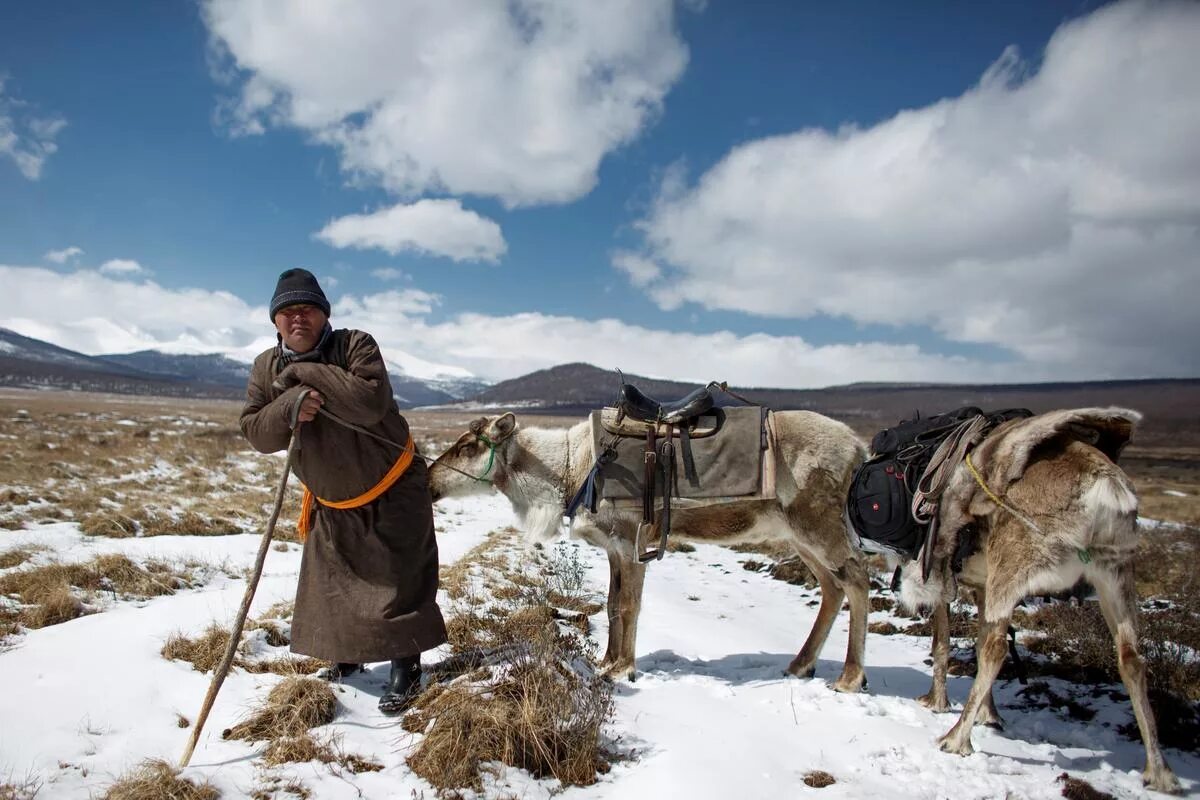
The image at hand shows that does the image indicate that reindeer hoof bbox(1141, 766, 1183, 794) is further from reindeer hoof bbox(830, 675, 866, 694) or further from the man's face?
the man's face

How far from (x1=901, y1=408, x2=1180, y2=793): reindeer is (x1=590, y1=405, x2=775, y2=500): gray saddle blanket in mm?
1452

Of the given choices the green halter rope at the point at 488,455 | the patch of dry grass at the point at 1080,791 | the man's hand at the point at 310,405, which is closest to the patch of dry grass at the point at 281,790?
the man's hand at the point at 310,405

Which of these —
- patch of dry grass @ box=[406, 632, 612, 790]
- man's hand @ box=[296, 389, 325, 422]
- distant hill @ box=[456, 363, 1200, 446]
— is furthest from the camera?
distant hill @ box=[456, 363, 1200, 446]

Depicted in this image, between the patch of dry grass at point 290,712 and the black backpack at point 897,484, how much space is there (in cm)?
414

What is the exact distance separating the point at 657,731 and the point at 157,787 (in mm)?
2845

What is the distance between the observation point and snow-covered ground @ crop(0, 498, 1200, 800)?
3.23 meters

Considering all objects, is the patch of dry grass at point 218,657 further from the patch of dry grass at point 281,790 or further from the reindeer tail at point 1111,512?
the reindeer tail at point 1111,512

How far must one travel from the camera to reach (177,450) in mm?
21203

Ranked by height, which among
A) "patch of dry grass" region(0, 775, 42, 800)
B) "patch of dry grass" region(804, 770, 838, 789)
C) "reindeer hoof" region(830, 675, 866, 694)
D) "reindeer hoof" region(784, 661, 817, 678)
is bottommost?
"reindeer hoof" region(784, 661, 817, 678)

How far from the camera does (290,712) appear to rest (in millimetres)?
3682

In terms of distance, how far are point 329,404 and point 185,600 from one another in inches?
135

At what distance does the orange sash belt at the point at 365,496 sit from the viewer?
14.1 feet

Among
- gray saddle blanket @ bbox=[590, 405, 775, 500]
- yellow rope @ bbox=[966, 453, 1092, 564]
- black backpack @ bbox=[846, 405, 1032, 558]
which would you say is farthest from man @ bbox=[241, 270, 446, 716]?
Answer: yellow rope @ bbox=[966, 453, 1092, 564]

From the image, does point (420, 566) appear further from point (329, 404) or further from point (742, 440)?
point (742, 440)
